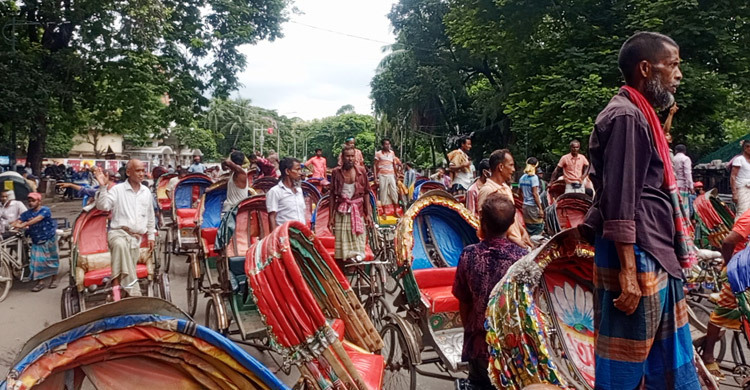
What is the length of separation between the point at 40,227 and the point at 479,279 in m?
7.21

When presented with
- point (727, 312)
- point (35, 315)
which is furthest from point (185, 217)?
point (727, 312)

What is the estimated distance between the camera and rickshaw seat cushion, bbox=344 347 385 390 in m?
2.87

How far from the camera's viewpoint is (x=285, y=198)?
557 cm

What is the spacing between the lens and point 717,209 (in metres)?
6.71

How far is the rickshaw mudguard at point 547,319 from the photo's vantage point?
255 cm

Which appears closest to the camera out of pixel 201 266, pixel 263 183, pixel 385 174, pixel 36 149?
pixel 201 266

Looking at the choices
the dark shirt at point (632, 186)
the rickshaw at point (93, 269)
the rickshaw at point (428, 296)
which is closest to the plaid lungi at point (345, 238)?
the rickshaw at point (428, 296)

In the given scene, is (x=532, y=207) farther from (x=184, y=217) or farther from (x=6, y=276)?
(x=6, y=276)

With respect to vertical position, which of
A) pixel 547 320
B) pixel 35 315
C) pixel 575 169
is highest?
pixel 575 169

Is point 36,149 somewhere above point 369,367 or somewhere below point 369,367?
above

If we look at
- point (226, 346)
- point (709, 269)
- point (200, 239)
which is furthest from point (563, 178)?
point (226, 346)

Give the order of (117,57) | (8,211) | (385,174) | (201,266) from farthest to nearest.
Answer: (117,57) < (385,174) < (8,211) < (201,266)

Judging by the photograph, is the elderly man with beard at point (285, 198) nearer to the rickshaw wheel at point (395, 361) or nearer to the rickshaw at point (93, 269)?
the rickshaw at point (93, 269)

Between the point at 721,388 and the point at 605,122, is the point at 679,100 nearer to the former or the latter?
the point at 721,388
